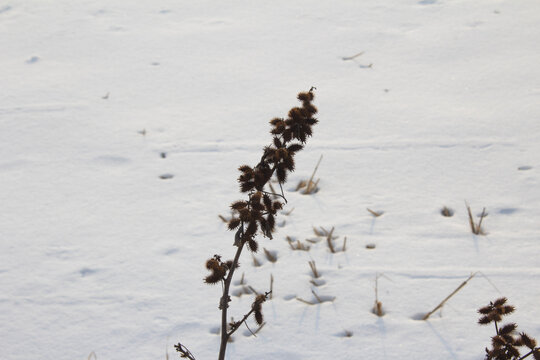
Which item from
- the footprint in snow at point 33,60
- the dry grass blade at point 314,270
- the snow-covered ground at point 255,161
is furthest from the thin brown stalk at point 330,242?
the footprint in snow at point 33,60

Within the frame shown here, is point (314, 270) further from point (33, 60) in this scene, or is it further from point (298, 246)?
point (33, 60)

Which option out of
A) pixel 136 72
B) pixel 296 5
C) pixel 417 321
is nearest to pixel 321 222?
pixel 417 321

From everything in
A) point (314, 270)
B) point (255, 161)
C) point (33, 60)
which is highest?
point (33, 60)

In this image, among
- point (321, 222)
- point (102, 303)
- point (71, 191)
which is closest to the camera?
point (102, 303)

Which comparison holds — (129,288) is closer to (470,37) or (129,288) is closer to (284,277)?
(284,277)

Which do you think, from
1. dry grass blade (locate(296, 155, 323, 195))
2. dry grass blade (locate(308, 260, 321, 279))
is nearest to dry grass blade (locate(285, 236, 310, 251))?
dry grass blade (locate(308, 260, 321, 279))

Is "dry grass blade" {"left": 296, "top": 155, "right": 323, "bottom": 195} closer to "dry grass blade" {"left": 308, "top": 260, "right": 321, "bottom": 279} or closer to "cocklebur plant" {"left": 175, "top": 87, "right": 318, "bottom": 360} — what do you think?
"dry grass blade" {"left": 308, "top": 260, "right": 321, "bottom": 279}

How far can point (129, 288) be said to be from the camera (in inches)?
108

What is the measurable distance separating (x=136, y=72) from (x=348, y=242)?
8.90 feet

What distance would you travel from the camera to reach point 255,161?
147 inches

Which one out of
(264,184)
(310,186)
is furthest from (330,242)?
(264,184)

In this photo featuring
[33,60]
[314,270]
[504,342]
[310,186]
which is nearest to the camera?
[504,342]

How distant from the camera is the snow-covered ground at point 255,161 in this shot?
2.52 m

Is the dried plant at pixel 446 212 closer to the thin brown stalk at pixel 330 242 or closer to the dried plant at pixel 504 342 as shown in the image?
the thin brown stalk at pixel 330 242
